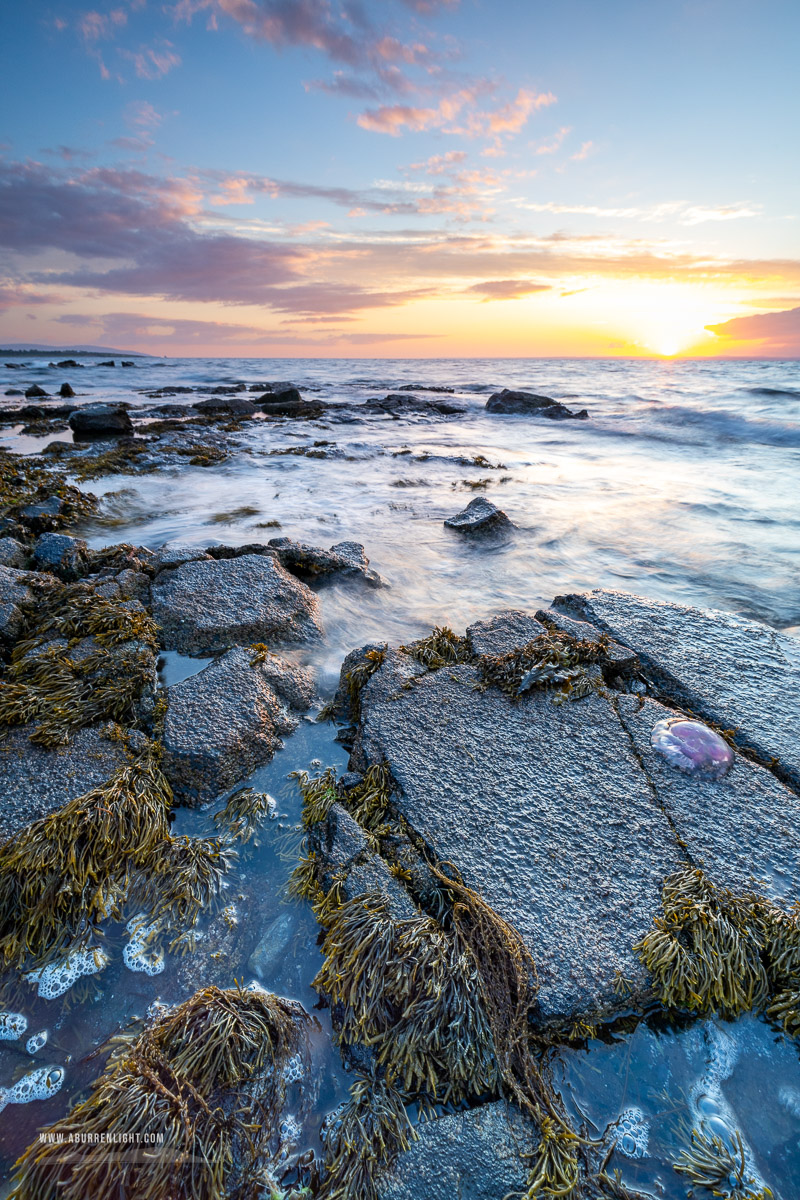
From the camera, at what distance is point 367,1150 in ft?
4.99

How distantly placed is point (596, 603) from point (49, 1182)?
12.4 ft

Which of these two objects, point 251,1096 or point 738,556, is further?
point 738,556

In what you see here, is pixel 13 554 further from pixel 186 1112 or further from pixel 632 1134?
pixel 632 1134

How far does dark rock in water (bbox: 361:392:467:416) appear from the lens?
21219mm

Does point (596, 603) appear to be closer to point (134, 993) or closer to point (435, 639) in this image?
point (435, 639)

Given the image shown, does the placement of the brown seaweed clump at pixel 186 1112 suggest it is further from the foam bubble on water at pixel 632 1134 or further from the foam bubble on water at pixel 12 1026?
the foam bubble on water at pixel 632 1134

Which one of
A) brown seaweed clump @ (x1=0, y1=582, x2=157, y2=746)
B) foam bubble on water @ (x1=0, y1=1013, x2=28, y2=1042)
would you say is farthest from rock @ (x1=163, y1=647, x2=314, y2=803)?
foam bubble on water @ (x1=0, y1=1013, x2=28, y2=1042)

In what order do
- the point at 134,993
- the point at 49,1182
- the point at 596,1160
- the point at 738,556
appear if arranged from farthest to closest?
1. the point at 738,556
2. the point at 134,993
3. the point at 596,1160
4. the point at 49,1182

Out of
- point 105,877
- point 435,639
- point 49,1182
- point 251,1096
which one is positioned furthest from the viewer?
point 435,639

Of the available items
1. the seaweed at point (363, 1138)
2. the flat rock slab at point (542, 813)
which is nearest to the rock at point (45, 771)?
the flat rock slab at point (542, 813)

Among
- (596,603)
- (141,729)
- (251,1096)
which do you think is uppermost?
(596,603)

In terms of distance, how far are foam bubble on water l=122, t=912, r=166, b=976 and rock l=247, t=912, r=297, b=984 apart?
34cm

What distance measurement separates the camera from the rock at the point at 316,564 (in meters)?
4.96

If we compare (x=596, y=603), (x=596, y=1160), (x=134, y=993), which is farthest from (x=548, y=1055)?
(x=596, y=603)
